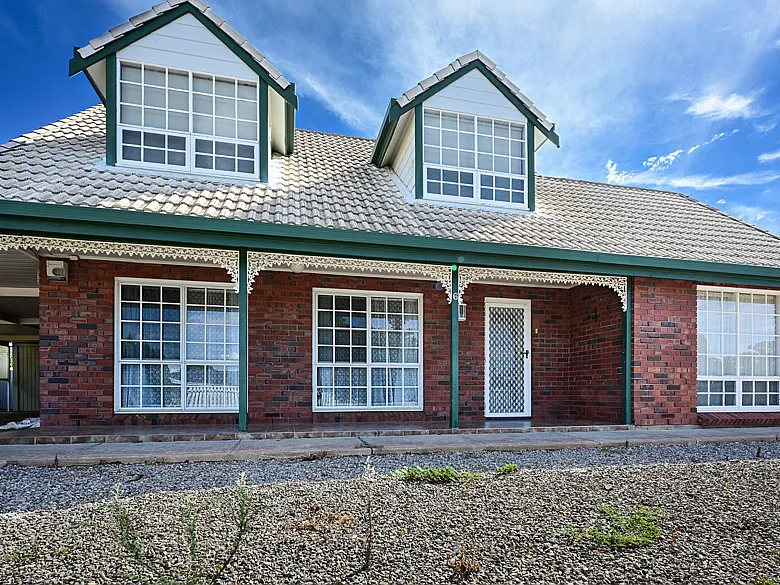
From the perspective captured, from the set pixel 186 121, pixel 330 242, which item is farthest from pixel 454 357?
pixel 186 121

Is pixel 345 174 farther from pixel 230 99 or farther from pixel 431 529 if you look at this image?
pixel 431 529

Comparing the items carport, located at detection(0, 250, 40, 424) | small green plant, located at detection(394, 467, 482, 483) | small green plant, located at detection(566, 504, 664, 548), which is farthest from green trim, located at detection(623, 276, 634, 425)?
carport, located at detection(0, 250, 40, 424)

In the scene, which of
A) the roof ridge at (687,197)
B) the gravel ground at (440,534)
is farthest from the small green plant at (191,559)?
the roof ridge at (687,197)

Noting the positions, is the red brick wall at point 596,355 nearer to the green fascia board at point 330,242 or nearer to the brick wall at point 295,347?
the brick wall at point 295,347

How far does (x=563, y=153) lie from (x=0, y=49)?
445 inches

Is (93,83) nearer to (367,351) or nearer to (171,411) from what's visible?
(171,411)

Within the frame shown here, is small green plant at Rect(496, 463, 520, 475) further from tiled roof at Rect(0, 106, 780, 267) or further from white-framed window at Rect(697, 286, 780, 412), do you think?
white-framed window at Rect(697, 286, 780, 412)

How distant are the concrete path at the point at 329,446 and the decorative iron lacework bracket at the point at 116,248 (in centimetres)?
223

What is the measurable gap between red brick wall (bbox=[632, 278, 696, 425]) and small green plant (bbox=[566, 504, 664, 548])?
4908mm

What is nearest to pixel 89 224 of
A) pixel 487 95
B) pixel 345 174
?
pixel 345 174

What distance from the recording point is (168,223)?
6.24 meters

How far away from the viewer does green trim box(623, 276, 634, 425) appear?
8.29m

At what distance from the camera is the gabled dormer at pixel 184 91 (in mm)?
7793

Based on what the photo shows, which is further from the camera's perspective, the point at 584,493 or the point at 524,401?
the point at 524,401
